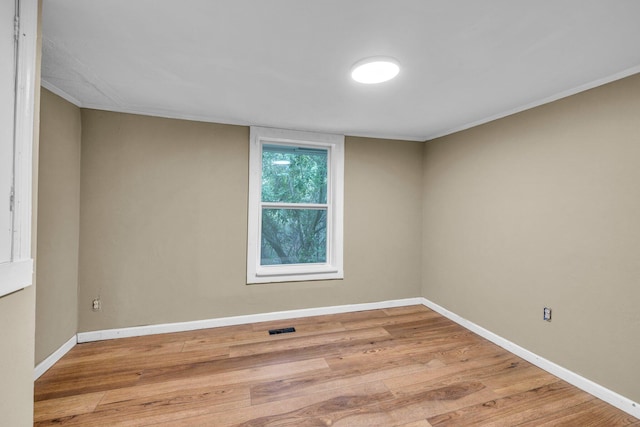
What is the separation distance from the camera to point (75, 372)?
2.12 m

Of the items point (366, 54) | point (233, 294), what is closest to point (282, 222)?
point (233, 294)

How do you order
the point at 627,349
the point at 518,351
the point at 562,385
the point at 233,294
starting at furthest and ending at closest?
the point at 233,294
the point at 518,351
the point at 562,385
the point at 627,349

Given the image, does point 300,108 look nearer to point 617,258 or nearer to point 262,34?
point 262,34

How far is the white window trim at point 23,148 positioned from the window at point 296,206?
1946mm

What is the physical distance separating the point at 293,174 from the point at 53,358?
8.80 ft

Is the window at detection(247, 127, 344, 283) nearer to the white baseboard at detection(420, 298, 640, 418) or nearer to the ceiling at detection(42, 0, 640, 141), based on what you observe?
the ceiling at detection(42, 0, 640, 141)

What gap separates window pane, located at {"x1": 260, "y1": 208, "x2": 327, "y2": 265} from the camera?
10.8 feet

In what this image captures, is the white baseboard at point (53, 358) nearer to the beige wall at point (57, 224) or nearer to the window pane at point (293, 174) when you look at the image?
the beige wall at point (57, 224)

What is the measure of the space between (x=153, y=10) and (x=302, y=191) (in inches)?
89.4

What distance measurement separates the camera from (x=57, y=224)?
224cm

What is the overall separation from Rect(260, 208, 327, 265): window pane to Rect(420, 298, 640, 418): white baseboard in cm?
179

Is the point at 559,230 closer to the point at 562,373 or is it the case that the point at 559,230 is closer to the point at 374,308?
the point at 562,373

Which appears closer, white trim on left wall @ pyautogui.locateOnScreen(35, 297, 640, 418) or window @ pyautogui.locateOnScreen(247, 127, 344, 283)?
white trim on left wall @ pyautogui.locateOnScreen(35, 297, 640, 418)

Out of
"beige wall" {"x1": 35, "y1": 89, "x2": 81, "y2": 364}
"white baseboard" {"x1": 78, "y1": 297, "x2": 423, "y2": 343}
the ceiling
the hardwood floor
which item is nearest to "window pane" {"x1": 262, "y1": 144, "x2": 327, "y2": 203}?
the ceiling
